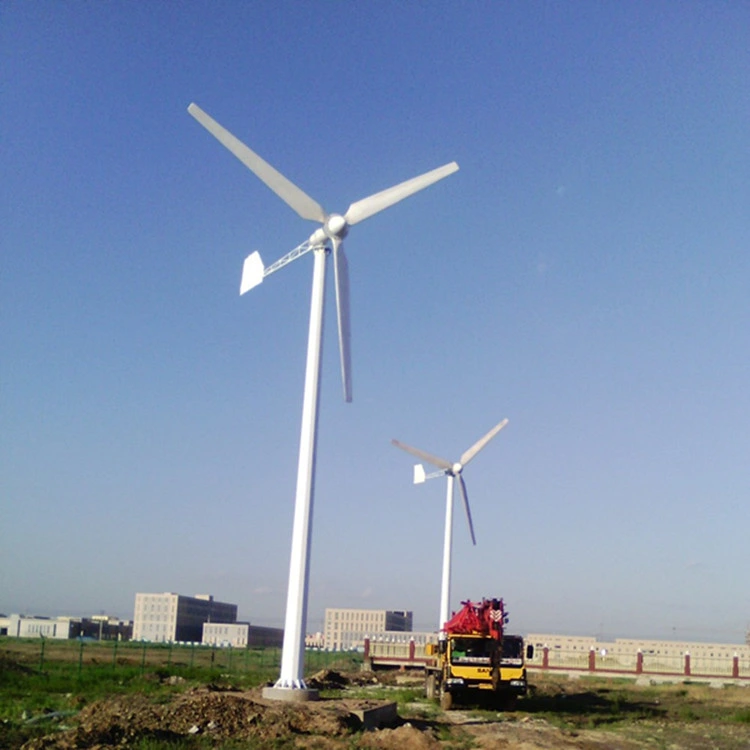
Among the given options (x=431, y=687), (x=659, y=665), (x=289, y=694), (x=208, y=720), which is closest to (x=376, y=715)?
(x=289, y=694)

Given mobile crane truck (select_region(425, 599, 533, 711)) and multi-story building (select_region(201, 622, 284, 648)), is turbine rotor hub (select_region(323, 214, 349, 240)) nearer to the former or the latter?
mobile crane truck (select_region(425, 599, 533, 711))

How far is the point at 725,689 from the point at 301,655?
40430mm

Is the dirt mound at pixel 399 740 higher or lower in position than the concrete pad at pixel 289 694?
lower

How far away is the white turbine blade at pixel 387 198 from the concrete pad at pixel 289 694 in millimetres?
15002

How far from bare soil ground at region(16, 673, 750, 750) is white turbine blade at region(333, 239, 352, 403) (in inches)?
411

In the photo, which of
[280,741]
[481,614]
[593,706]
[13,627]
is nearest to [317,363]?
[280,741]

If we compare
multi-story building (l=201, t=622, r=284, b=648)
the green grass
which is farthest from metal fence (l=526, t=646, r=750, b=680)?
multi-story building (l=201, t=622, r=284, b=648)

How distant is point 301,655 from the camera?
2827cm

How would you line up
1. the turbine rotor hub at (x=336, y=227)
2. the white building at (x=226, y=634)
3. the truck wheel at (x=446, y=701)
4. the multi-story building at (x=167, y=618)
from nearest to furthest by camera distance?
the turbine rotor hub at (x=336, y=227)
the truck wheel at (x=446, y=701)
the white building at (x=226, y=634)
the multi-story building at (x=167, y=618)

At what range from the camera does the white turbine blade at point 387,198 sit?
30.9 meters

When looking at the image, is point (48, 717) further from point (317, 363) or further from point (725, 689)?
point (725, 689)

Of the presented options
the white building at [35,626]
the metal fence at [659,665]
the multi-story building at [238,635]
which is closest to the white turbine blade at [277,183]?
the metal fence at [659,665]

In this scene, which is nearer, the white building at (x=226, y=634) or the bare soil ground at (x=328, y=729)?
the bare soil ground at (x=328, y=729)

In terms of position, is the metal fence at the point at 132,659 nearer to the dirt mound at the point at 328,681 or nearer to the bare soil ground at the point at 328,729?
the dirt mound at the point at 328,681
